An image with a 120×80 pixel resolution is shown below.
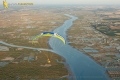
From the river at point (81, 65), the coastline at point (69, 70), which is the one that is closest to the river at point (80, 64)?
the river at point (81, 65)

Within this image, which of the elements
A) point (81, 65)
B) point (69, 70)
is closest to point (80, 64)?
point (81, 65)

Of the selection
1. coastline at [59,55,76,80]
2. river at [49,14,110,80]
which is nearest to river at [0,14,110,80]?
river at [49,14,110,80]

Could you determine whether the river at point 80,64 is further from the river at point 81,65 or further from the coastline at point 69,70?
the coastline at point 69,70

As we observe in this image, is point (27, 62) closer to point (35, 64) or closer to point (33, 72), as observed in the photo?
point (35, 64)

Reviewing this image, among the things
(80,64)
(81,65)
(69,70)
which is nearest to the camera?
(69,70)

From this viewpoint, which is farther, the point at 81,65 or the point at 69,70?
the point at 81,65

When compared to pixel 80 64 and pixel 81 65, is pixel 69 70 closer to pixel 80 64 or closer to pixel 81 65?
pixel 81 65

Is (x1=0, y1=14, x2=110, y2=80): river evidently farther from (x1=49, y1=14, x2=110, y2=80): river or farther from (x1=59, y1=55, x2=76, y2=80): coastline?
(x1=59, y1=55, x2=76, y2=80): coastline

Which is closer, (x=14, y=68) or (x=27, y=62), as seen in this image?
(x=14, y=68)

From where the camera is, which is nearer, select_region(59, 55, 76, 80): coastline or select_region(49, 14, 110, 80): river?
select_region(59, 55, 76, 80): coastline

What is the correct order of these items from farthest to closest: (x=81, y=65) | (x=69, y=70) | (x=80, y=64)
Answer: (x=80, y=64)
(x=81, y=65)
(x=69, y=70)

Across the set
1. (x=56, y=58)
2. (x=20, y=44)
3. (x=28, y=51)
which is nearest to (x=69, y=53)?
(x=56, y=58)
